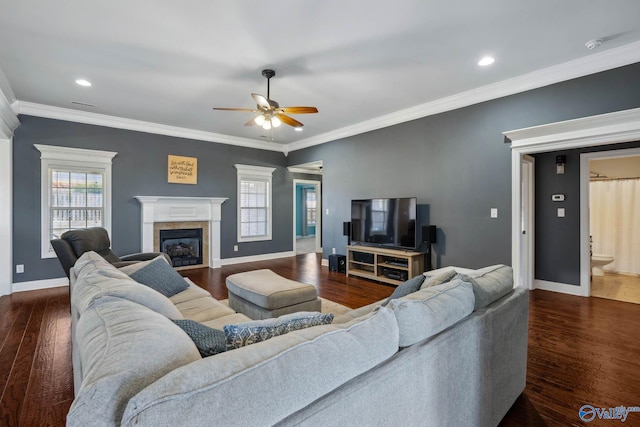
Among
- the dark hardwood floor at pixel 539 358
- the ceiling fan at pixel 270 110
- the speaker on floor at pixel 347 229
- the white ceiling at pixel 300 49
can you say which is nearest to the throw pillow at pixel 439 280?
the dark hardwood floor at pixel 539 358

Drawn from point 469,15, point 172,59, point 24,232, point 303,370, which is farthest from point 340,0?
point 24,232

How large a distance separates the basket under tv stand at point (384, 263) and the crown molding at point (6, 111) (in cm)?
511

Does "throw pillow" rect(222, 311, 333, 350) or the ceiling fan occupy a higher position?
the ceiling fan

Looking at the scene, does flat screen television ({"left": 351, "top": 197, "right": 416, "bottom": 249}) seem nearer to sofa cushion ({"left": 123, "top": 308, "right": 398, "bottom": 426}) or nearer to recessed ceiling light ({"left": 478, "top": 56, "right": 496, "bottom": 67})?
recessed ceiling light ({"left": 478, "top": 56, "right": 496, "bottom": 67})

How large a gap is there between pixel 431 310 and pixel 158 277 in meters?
2.32

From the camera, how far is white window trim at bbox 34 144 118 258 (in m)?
4.69

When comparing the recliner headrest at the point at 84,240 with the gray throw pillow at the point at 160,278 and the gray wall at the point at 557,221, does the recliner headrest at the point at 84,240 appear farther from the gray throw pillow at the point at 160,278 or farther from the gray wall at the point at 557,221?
the gray wall at the point at 557,221

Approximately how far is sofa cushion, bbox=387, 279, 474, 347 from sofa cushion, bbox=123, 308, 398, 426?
17cm

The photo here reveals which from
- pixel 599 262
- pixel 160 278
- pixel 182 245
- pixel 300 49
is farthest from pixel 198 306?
pixel 599 262

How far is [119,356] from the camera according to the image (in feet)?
2.44

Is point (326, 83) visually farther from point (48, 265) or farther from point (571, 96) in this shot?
point (48, 265)

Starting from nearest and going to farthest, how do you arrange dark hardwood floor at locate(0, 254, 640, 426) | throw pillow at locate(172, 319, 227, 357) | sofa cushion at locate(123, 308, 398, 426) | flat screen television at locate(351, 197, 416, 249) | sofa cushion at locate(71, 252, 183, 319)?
1. sofa cushion at locate(123, 308, 398, 426)
2. throw pillow at locate(172, 319, 227, 357)
3. sofa cushion at locate(71, 252, 183, 319)
4. dark hardwood floor at locate(0, 254, 640, 426)
5. flat screen television at locate(351, 197, 416, 249)

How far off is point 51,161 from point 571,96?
Result: 23.5 ft

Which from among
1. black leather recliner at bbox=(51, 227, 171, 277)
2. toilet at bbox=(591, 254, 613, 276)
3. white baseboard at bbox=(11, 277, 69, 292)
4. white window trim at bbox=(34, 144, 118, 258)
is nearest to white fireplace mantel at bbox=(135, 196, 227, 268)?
white window trim at bbox=(34, 144, 118, 258)
